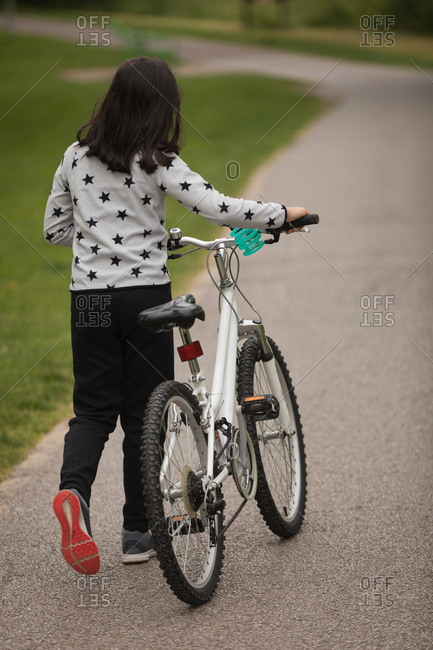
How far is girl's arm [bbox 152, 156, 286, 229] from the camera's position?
3193mm

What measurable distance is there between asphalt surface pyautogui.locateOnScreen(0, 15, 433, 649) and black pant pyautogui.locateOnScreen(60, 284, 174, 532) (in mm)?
489

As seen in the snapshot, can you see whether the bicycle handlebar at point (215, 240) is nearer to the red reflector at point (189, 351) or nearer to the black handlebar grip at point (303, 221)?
the black handlebar grip at point (303, 221)

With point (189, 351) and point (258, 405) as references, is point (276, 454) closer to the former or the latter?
point (258, 405)

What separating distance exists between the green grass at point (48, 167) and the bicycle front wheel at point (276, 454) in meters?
1.53

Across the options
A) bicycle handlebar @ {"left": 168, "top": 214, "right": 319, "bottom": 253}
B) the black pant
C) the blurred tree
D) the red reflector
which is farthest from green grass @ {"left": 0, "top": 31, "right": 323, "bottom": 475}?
the blurred tree

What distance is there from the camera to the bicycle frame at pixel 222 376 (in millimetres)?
3262

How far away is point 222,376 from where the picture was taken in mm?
3416

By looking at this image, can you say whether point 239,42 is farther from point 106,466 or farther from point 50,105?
point 106,466

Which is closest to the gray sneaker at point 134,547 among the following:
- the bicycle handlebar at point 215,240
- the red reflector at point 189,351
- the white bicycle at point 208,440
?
the white bicycle at point 208,440

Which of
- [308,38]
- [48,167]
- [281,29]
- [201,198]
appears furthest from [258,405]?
[281,29]

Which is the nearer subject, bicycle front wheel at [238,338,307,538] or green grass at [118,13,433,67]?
bicycle front wheel at [238,338,307,538]

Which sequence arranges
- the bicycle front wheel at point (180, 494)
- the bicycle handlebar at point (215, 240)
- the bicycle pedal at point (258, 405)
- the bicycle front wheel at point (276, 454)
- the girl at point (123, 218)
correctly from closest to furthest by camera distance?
the bicycle front wheel at point (180, 494), the girl at point (123, 218), the bicycle handlebar at point (215, 240), the bicycle pedal at point (258, 405), the bicycle front wheel at point (276, 454)

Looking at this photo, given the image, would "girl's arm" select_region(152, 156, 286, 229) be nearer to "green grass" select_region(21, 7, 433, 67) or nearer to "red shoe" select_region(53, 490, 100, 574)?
"red shoe" select_region(53, 490, 100, 574)

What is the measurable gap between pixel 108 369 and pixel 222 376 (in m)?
0.42
